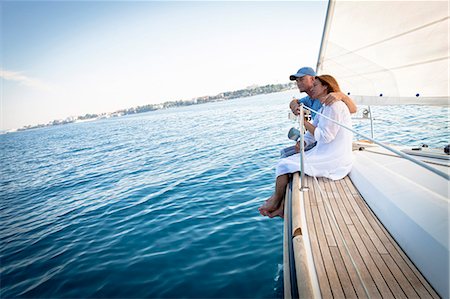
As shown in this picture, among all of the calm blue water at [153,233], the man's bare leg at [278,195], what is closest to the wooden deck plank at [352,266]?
the man's bare leg at [278,195]

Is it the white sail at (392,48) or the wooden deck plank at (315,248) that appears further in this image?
the white sail at (392,48)

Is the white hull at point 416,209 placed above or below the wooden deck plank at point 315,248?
above

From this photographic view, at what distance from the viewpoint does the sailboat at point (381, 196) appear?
182 cm

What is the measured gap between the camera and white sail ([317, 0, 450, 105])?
325 centimetres

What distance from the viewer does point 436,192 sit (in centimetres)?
212

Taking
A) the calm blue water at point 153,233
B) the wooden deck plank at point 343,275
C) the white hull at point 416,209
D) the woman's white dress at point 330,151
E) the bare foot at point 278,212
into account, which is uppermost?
the woman's white dress at point 330,151

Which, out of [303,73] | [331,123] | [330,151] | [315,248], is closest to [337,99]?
[331,123]

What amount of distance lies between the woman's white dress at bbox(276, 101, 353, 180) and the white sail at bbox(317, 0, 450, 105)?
5.08 feet

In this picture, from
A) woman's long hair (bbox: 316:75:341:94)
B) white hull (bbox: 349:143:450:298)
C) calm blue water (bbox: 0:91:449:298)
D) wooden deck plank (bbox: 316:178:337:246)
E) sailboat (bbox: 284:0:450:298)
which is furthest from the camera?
calm blue water (bbox: 0:91:449:298)

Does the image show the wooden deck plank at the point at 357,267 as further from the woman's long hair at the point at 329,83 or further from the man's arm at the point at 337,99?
the woman's long hair at the point at 329,83

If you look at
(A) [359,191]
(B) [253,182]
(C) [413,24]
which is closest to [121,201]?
(B) [253,182]

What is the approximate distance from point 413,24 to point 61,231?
8.75 meters

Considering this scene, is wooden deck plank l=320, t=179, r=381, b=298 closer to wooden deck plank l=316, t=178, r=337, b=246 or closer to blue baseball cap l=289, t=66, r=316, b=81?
wooden deck plank l=316, t=178, r=337, b=246

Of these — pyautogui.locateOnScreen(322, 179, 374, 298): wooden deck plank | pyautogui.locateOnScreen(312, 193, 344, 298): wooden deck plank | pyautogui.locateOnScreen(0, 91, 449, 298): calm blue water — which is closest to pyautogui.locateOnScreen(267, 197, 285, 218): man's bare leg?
pyautogui.locateOnScreen(312, 193, 344, 298): wooden deck plank
